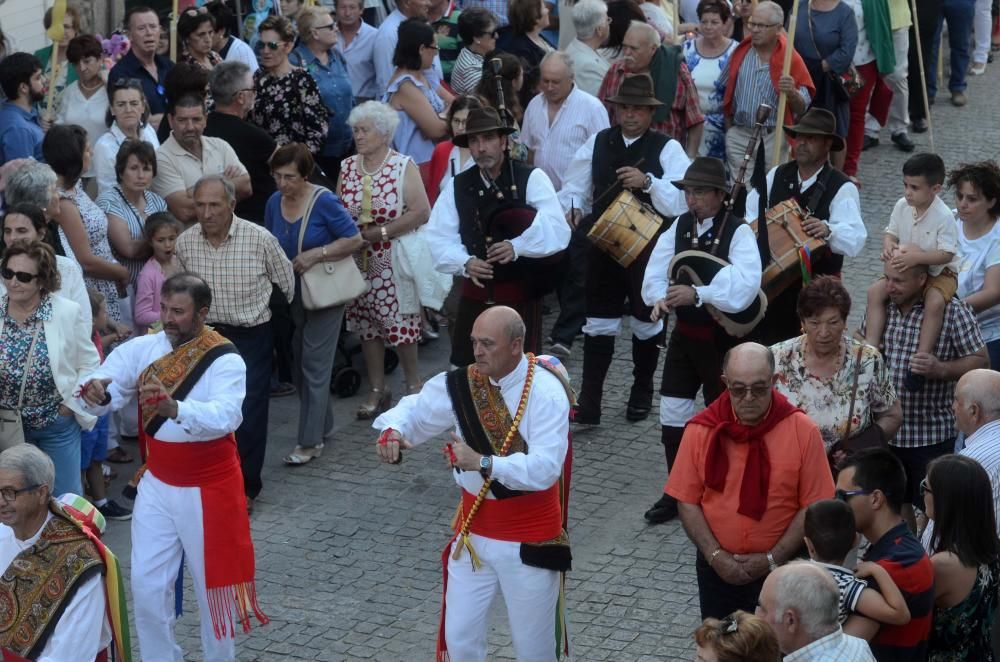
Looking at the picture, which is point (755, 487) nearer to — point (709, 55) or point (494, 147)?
point (494, 147)

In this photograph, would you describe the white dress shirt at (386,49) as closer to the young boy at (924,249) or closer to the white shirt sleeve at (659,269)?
the white shirt sleeve at (659,269)

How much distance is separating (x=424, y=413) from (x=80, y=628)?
175 centimetres

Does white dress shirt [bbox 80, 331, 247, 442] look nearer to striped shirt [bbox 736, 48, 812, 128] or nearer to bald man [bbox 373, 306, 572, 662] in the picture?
bald man [bbox 373, 306, 572, 662]

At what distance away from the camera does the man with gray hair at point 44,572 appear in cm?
605

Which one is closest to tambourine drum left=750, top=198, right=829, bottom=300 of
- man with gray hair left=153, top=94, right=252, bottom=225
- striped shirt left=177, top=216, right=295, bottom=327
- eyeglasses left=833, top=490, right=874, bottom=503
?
striped shirt left=177, top=216, right=295, bottom=327

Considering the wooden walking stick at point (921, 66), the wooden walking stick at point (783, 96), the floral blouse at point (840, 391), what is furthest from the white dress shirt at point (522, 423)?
the wooden walking stick at point (921, 66)

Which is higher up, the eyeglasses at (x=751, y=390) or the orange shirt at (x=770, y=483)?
the eyeglasses at (x=751, y=390)

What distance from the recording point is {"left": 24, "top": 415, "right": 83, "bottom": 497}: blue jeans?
8094mm

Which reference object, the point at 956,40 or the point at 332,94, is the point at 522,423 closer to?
the point at 332,94

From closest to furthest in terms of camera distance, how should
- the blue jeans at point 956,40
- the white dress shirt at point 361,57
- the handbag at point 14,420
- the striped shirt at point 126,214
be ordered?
the handbag at point 14,420
the striped shirt at point 126,214
the white dress shirt at point 361,57
the blue jeans at point 956,40

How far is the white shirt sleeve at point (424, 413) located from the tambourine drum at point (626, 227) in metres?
2.97

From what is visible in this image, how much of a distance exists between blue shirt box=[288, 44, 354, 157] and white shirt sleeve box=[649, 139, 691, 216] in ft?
9.11

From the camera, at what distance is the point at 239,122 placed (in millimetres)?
10602

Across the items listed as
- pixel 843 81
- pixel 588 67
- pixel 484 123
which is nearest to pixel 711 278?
pixel 484 123
